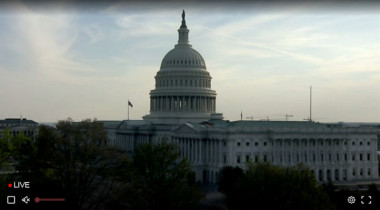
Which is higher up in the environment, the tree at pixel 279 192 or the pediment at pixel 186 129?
the pediment at pixel 186 129

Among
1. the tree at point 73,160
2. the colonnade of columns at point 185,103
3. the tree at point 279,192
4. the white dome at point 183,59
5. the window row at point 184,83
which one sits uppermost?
the white dome at point 183,59

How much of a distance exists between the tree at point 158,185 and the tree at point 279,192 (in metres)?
6.09

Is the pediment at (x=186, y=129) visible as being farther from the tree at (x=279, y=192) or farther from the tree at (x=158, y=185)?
the tree at (x=279, y=192)

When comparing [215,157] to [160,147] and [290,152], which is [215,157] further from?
[160,147]

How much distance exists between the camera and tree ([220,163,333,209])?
208ft

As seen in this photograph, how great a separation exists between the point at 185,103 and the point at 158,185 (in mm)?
100695

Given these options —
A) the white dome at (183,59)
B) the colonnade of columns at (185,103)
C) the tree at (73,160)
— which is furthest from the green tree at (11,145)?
the white dome at (183,59)

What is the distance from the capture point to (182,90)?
16625 cm

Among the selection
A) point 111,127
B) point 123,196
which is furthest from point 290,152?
point 111,127

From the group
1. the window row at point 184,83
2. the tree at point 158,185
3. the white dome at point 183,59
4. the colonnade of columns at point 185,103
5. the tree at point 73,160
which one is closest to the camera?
the tree at point 73,160

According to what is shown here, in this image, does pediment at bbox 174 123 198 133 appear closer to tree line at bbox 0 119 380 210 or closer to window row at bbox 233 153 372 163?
window row at bbox 233 153 372 163

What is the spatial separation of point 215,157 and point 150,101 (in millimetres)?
→ 60287

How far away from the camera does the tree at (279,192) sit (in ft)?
A: 208

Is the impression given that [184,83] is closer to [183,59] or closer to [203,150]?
[183,59]
